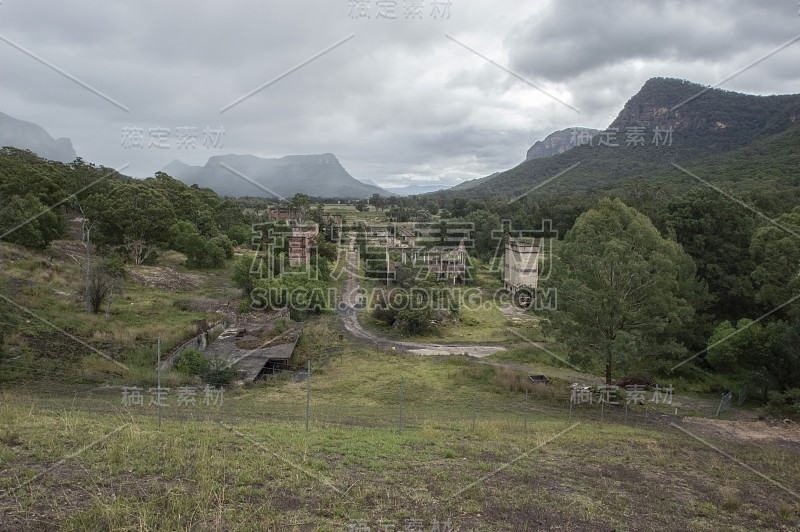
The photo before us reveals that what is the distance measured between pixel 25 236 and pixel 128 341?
1608cm

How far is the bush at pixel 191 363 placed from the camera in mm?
16266

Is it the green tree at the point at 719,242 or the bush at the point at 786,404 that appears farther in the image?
the green tree at the point at 719,242

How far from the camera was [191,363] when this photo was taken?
1659 centimetres

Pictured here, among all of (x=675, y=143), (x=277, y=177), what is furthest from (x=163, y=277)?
(x=277, y=177)

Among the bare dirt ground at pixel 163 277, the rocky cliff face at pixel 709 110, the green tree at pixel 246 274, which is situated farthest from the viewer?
the rocky cliff face at pixel 709 110

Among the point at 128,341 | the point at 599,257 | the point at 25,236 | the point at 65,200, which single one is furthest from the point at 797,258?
the point at 65,200

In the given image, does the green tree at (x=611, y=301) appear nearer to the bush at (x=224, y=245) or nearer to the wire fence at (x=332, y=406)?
the wire fence at (x=332, y=406)

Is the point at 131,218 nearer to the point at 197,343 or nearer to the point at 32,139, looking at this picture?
the point at 197,343

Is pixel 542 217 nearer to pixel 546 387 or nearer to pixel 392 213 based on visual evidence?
pixel 392 213

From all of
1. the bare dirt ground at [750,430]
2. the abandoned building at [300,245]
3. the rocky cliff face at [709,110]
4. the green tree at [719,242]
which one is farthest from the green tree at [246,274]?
the rocky cliff face at [709,110]

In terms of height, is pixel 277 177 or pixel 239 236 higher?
pixel 277 177

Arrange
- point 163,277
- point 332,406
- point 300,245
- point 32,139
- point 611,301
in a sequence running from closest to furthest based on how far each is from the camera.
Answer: point 332,406
point 611,301
point 163,277
point 300,245
point 32,139

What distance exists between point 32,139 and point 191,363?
418ft

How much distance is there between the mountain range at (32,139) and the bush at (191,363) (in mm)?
91026
